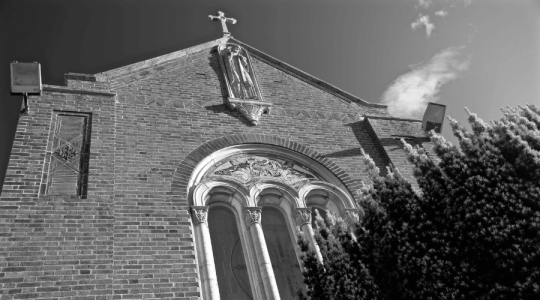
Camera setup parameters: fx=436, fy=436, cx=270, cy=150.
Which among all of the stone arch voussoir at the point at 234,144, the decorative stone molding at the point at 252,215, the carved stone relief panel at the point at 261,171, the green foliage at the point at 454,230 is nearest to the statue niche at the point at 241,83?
the stone arch voussoir at the point at 234,144

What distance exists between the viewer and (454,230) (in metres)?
4.30

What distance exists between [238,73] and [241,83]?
343 millimetres

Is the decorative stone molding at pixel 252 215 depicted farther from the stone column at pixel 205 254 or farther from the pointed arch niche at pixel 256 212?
the stone column at pixel 205 254

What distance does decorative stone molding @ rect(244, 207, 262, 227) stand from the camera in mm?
6789

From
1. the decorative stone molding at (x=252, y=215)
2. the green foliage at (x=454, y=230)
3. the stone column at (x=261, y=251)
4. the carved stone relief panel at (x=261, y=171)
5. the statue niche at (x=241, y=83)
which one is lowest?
the green foliage at (x=454, y=230)

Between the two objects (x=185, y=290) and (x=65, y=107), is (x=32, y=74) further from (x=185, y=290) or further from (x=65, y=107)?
(x=185, y=290)

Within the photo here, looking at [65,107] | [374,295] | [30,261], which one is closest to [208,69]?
[65,107]

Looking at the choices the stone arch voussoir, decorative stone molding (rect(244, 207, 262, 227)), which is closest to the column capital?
the stone arch voussoir

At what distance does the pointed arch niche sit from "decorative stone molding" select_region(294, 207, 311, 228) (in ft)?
0.05

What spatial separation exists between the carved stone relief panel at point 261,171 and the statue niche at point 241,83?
36.2 inches

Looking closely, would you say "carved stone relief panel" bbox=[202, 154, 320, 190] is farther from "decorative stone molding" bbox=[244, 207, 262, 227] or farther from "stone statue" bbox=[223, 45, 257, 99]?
"stone statue" bbox=[223, 45, 257, 99]

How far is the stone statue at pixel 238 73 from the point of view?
357 inches

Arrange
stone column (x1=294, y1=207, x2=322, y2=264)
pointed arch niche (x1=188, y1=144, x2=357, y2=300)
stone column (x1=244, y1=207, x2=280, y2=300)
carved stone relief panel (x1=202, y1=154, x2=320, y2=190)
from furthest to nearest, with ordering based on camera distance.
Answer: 1. carved stone relief panel (x1=202, y1=154, x2=320, y2=190)
2. stone column (x1=294, y1=207, x2=322, y2=264)
3. pointed arch niche (x1=188, y1=144, x2=357, y2=300)
4. stone column (x1=244, y1=207, x2=280, y2=300)

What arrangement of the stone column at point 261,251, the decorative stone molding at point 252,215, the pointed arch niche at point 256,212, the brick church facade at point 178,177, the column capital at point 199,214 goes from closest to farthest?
1. the brick church facade at point 178,177
2. the stone column at point 261,251
3. the pointed arch niche at point 256,212
4. the column capital at point 199,214
5. the decorative stone molding at point 252,215
